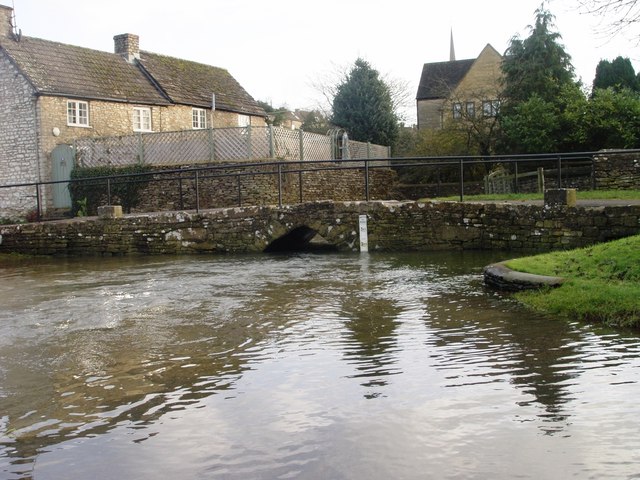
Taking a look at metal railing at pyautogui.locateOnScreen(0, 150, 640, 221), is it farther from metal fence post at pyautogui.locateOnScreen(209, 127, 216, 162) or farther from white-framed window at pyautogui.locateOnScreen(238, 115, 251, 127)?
white-framed window at pyautogui.locateOnScreen(238, 115, 251, 127)

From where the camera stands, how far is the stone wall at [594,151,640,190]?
706 inches

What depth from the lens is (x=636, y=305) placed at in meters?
6.55

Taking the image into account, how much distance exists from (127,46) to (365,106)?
12.1 meters

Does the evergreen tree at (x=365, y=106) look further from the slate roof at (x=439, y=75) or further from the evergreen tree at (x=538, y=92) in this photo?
the slate roof at (x=439, y=75)

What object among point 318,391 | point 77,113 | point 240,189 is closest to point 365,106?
point 77,113

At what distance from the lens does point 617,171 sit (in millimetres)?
18281

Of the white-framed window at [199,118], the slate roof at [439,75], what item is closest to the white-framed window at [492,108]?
the white-framed window at [199,118]

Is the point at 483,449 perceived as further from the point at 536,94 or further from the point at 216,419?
the point at 536,94

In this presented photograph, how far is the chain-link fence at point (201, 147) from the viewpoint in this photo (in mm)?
24469

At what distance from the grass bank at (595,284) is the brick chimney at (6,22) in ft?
83.3

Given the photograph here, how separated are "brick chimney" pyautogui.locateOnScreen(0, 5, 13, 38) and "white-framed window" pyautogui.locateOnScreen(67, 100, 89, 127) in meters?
3.63

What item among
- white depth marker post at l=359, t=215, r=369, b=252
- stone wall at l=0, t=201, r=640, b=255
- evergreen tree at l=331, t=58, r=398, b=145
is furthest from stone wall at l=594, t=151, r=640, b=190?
evergreen tree at l=331, t=58, r=398, b=145

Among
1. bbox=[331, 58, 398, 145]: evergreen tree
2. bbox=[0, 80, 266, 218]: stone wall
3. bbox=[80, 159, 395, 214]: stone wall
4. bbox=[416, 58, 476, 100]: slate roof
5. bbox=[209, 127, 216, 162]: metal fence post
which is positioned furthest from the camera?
bbox=[416, 58, 476, 100]: slate roof

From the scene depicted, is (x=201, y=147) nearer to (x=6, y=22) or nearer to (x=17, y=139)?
(x=17, y=139)
